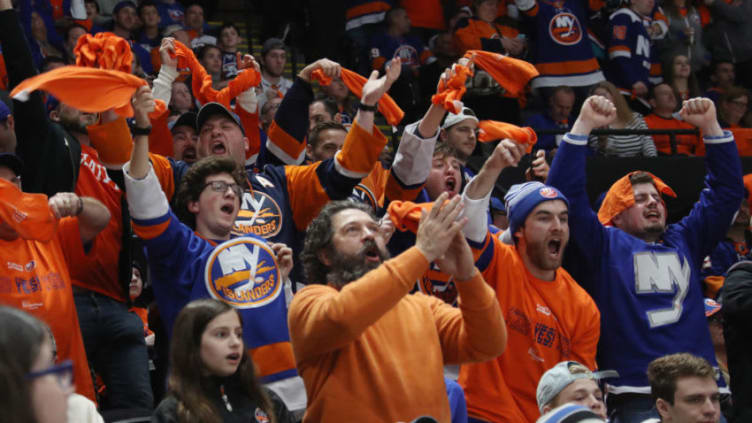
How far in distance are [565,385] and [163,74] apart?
2.60 m

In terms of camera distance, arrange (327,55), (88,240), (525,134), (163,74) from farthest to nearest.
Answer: (327,55)
(163,74)
(525,134)
(88,240)

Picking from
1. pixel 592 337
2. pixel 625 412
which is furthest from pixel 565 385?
pixel 625 412

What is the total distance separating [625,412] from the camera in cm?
470

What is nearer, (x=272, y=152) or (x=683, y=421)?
(x=683, y=421)

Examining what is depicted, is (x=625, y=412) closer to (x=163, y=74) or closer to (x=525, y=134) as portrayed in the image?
(x=525, y=134)

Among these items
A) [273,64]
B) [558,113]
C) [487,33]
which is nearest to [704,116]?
[558,113]

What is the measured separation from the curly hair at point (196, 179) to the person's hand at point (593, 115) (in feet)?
5.59

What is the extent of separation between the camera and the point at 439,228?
10.2ft

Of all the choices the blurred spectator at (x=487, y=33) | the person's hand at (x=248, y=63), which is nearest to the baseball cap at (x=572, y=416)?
the person's hand at (x=248, y=63)

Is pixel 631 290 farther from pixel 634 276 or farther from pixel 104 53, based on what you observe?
pixel 104 53

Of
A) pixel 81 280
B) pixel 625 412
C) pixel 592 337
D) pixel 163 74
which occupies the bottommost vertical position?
pixel 625 412

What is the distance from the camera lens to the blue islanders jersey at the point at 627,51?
10008 millimetres

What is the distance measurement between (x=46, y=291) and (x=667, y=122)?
7091mm

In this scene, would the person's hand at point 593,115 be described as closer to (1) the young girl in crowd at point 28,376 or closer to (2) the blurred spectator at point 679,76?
(1) the young girl in crowd at point 28,376
